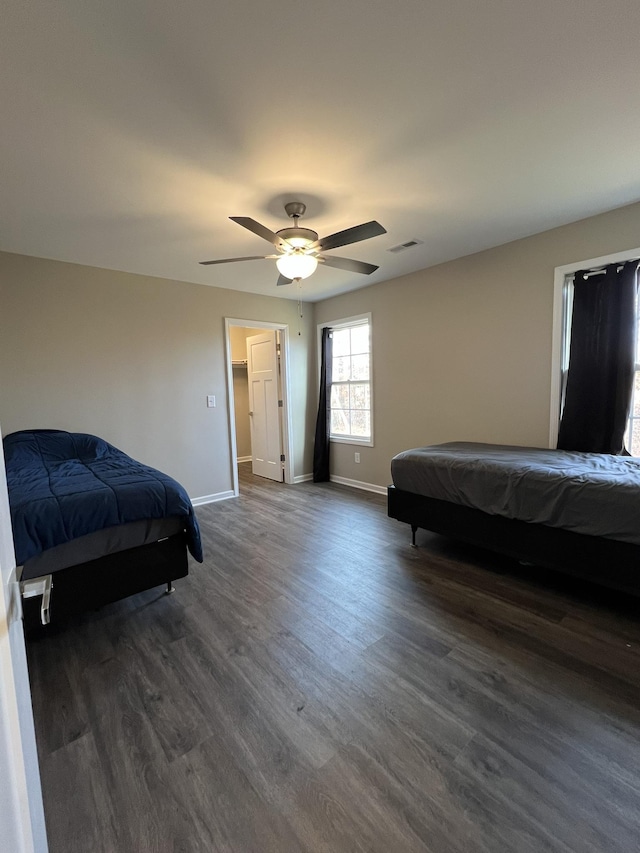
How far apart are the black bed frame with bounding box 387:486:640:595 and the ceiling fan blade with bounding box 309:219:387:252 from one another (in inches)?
73.6

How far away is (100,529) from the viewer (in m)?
1.96

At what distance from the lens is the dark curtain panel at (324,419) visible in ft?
16.9

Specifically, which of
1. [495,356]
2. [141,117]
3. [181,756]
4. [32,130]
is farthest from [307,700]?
[495,356]

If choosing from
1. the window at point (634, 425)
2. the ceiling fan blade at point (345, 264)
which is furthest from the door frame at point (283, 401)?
the window at point (634, 425)

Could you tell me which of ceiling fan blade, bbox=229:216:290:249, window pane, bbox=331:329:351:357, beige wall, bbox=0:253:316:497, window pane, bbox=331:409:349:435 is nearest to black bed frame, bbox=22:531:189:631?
ceiling fan blade, bbox=229:216:290:249

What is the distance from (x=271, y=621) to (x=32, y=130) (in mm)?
2739

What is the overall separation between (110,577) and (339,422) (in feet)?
11.8

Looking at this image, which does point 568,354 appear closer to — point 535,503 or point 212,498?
point 535,503

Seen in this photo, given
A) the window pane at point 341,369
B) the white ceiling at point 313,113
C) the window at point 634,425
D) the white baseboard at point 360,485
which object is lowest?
the white baseboard at point 360,485

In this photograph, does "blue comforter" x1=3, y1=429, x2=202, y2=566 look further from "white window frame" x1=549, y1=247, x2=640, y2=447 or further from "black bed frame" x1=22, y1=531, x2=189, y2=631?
"white window frame" x1=549, y1=247, x2=640, y2=447

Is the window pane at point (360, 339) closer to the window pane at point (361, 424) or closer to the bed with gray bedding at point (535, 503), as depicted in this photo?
the window pane at point (361, 424)

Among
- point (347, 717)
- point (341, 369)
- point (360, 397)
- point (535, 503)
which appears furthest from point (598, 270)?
point (347, 717)

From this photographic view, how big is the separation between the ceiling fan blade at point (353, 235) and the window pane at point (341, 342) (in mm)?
2647

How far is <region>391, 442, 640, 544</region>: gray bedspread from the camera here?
6.58 feet
